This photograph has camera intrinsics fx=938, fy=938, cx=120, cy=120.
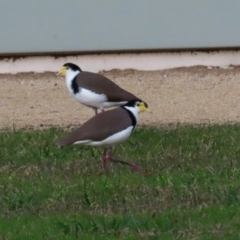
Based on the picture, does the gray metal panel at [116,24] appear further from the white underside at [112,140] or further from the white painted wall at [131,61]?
the white underside at [112,140]

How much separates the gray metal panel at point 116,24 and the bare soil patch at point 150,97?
0.45m

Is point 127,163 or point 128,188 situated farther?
point 127,163

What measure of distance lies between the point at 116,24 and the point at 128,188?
6.87 meters

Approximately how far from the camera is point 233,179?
7.74 m

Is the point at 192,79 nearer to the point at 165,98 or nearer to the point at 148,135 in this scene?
the point at 165,98

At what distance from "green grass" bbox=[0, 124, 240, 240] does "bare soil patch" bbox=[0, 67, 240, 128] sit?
137cm

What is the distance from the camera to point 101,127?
27.3 feet

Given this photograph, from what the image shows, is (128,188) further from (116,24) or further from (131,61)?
(116,24)

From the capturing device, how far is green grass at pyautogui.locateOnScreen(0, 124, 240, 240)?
651cm

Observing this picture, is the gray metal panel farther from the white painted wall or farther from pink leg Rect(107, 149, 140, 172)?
pink leg Rect(107, 149, 140, 172)

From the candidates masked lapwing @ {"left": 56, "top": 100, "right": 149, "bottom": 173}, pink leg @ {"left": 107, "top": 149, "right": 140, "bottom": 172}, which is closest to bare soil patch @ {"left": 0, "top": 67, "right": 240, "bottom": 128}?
masked lapwing @ {"left": 56, "top": 100, "right": 149, "bottom": 173}

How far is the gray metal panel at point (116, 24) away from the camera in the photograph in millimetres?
14055

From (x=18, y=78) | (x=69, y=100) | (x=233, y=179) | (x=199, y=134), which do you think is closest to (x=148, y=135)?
(x=199, y=134)

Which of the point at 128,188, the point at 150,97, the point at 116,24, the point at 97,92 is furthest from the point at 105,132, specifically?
the point at 116,24
